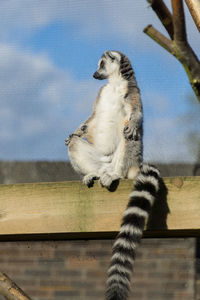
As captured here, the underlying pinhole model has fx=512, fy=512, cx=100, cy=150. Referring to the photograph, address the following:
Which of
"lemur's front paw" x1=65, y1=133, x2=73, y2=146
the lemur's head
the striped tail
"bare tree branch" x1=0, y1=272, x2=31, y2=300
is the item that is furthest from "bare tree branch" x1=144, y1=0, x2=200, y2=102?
the lemur's head

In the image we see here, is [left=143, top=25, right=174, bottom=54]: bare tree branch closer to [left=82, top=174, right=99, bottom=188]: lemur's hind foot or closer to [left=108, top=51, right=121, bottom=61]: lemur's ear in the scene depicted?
[left=82, top=174, right=99, bottom=188]: lemur's hind foot

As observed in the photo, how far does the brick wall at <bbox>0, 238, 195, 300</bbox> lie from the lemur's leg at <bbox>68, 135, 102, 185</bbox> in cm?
67

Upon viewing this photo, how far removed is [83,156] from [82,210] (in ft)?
1.84

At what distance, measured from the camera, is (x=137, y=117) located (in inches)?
98.9

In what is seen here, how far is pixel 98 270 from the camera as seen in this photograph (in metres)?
3.05

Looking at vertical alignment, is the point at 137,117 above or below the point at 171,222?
above

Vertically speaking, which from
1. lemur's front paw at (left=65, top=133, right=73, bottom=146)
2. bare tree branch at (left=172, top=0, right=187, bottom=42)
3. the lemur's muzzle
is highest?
the lemur's muzzle

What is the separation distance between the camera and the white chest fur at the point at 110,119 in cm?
→ 255

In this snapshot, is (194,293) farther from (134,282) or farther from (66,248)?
(66,248)

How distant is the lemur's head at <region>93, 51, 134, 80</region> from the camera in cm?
282

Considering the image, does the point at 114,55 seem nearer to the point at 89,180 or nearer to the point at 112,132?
the point at 112,132

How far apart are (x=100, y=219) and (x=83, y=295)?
1.26 metres

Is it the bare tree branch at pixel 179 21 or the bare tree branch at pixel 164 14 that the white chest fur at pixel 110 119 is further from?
the bare tree branch at pixel 179 21

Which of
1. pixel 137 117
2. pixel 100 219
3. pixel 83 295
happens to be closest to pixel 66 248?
pixel 83 295
